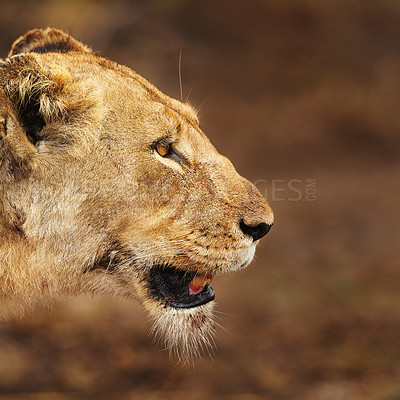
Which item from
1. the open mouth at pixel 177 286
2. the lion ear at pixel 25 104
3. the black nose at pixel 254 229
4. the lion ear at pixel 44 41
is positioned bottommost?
the open mouth at pixel 177 286

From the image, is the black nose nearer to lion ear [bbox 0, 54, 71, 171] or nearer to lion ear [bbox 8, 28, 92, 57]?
lion ear [bbox 0, 54, 71, 171]

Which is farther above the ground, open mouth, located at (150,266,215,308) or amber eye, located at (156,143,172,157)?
amber eye, located at (156,143,172,157)

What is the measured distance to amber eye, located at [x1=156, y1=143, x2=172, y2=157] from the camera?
9.18 ft

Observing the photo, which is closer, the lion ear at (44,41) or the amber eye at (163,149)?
the amber eye at (163,149)

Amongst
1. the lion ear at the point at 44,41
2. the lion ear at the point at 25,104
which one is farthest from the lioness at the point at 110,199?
the lion ear at the point at 44,41

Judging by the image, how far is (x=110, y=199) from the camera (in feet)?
8.82

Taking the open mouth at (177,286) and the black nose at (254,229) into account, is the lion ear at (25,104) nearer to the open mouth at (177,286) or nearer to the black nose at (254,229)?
the open mouth at (177,286)

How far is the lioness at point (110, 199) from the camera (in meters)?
2.56

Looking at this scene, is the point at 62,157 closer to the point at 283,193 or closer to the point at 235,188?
the point at 235,188

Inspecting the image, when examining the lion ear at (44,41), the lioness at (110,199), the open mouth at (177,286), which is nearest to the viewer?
the lioness at (110,199)

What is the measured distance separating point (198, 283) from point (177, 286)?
0.35 ft

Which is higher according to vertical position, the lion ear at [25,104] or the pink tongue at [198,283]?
the lion ear at [25,104]

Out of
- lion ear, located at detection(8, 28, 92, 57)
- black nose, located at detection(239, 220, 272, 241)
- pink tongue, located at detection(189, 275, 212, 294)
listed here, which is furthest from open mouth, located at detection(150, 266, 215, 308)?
lion ear, located at detection(8, 28, 92, 57)

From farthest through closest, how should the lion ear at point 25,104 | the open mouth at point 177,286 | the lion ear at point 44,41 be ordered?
the lion ear at point 44,41, the open mouth at point 177,286, the lion ear at point 25,104
